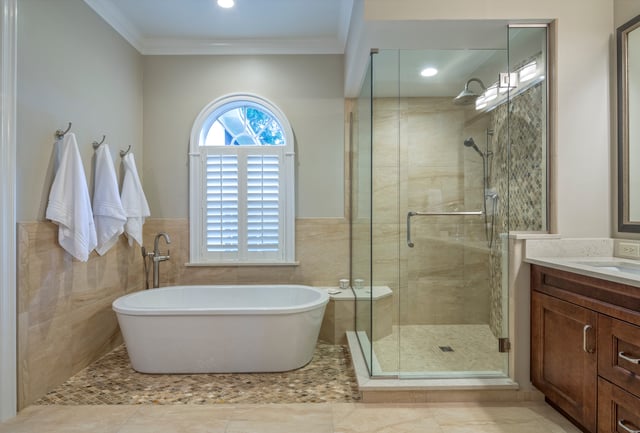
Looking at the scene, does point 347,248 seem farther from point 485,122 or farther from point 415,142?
point 485,122

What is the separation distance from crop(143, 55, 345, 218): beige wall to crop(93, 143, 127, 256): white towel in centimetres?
76

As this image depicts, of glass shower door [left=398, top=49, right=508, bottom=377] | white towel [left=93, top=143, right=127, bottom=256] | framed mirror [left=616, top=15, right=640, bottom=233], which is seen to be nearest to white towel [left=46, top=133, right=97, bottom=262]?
white towel [left=93, top=143, right=127, bottom=256]

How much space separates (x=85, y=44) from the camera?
110 inches

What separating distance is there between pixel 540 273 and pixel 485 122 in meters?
1.11

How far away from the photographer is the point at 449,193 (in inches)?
108

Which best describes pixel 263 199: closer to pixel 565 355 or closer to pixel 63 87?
pixel 63 87

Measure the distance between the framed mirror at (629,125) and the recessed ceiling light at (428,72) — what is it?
3.49 ft

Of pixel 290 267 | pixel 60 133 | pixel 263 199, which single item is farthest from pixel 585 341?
pixel 60 133

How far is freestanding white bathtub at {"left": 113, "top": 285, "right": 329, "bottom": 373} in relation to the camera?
8.38 ft

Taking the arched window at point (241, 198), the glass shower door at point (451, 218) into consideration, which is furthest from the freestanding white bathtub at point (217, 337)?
the arched window at point (241, 198)

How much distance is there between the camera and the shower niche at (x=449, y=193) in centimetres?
238

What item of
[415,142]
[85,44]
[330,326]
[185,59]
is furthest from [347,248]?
[85,44]

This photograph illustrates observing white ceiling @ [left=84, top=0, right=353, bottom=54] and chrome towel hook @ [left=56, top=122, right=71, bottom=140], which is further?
white ceiling @ [left=84, top=0, right=353, bottom=54]

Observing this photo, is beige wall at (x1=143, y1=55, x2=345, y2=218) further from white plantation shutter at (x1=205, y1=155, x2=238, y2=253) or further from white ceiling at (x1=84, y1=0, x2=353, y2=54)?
white plantation shutter at (x1=205, y1=155, x2=238, y2=253)
